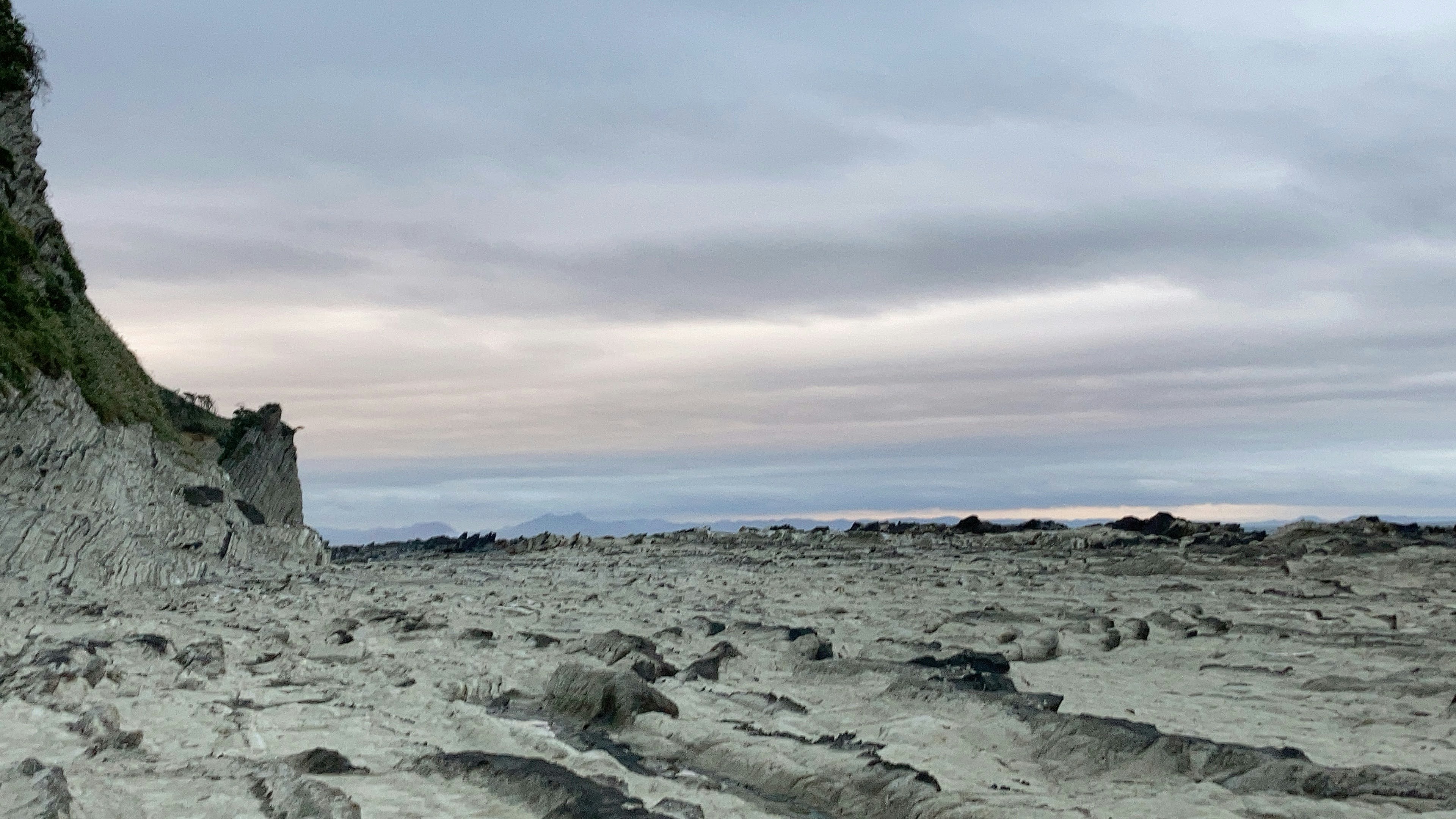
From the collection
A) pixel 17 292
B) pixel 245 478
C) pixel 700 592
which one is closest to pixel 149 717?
pixel 700 592

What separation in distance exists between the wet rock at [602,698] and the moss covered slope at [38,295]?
48.5ft

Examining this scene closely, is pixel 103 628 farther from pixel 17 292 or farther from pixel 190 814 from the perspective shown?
pixel 17 292

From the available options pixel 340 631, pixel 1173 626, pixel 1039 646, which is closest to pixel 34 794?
pixel 340 631

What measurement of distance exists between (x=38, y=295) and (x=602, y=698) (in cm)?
2092

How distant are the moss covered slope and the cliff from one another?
43 millimetres

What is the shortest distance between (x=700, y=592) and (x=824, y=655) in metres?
8.04

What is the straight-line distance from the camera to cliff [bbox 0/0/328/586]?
17.6 metres

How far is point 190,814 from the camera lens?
18.2ft

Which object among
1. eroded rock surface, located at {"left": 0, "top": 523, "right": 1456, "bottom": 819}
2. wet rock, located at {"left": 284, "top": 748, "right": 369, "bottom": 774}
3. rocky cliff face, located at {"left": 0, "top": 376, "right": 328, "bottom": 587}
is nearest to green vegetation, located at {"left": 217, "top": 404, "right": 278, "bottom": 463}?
rocky cliff face, located at {"left": 0, "top": 376, "right": 328, "bottom": 587}

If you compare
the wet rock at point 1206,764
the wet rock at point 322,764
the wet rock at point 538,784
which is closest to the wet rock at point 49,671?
the wet rock at point 322,764

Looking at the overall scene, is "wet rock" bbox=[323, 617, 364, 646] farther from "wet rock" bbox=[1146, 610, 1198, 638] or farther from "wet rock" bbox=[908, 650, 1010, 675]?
"wet rock" bbox=[1146, 610, 1198, 638]

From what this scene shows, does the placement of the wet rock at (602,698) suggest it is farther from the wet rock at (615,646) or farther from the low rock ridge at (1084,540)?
the low rock ridge at (1084,540)

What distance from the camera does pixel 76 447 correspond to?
19.5 metres

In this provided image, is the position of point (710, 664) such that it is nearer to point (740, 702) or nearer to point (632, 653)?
point (632, 653)
